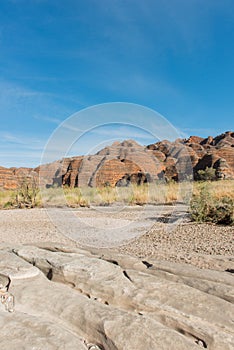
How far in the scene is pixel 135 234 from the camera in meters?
8.06

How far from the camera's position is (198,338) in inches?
80.0

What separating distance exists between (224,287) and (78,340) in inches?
55.9

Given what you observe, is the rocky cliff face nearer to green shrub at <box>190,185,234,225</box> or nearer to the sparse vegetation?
the sparse vegetation

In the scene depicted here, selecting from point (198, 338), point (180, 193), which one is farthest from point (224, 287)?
point (180, 193)

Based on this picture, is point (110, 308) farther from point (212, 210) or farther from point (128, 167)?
point (128, 167)

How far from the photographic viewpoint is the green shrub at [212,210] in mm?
8789

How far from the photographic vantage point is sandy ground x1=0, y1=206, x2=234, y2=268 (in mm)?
5852

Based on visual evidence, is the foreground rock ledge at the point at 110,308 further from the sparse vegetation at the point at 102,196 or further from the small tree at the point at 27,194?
the small tree at the point at 27,194

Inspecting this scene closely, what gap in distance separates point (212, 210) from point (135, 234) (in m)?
2.72

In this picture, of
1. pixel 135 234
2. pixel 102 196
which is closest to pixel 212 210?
pixel 135 234

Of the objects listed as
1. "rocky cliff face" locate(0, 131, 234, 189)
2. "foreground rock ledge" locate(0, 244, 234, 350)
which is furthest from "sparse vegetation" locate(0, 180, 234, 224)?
"foreground rock ledge" locate(0, 244, 234, 350)

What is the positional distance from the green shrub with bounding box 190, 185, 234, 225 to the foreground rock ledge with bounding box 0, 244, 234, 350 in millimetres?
5835

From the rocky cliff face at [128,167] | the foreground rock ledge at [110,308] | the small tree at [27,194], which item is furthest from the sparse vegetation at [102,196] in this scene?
the foreground rock ledge at [110,308]

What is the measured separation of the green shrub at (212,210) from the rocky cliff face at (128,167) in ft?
27.3
